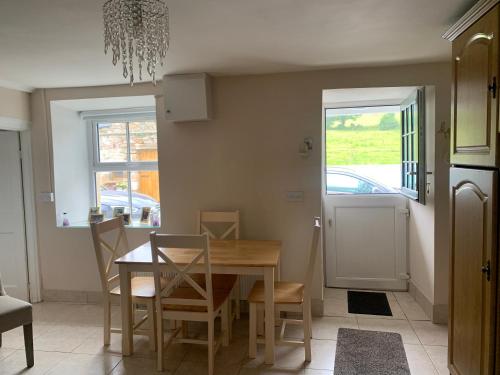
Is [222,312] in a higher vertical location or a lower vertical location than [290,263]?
lower

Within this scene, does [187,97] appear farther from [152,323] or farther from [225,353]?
[225,353]

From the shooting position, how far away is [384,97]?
142 inches

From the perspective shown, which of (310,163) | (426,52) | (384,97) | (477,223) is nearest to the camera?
(477,223)

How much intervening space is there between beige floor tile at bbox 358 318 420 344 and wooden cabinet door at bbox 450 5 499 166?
1.58 metres

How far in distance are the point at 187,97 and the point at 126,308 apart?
183 centimetres

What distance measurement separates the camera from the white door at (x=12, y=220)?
3.64m

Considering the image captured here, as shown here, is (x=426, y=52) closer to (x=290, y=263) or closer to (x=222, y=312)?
(x=290, y=263)

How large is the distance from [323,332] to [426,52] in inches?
93.6

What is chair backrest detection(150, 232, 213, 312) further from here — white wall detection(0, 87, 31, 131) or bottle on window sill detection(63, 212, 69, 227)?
white wall detection(0, 87, 31, 131)

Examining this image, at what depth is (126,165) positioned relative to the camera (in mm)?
4141

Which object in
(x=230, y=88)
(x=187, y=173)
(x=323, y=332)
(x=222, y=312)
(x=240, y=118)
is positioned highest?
(x=230, y=88)

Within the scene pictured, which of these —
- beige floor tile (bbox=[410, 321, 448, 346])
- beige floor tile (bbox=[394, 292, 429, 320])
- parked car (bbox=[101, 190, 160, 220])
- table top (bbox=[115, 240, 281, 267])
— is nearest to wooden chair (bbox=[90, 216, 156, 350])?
table top (bbox=[115, 240, 281, 267])

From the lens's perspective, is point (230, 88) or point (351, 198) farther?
point (351, 198)

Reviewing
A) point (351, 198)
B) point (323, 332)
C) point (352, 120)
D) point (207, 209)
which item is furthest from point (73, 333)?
point (352, 120)
